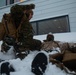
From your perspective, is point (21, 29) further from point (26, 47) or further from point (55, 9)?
point (55, 9)

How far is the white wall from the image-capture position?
791 cm

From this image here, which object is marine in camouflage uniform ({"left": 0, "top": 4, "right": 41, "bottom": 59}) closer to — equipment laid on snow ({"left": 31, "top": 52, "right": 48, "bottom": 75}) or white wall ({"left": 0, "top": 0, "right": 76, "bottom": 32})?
equipment laid on snow ({"left": 31, "top": 52, "right": 48, "bottom": 75})

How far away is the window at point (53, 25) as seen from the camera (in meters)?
8.02

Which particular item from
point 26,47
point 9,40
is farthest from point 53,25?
point 26,47

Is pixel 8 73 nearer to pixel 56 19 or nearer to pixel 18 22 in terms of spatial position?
pixel 18 22

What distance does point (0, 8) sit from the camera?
9.73 m

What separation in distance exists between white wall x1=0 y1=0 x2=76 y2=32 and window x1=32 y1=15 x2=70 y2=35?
0.15 meters

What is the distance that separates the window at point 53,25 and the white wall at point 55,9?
0.49 ft

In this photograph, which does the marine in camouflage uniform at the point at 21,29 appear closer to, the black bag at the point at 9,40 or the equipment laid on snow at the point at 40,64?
the black bag at the point at 9,40

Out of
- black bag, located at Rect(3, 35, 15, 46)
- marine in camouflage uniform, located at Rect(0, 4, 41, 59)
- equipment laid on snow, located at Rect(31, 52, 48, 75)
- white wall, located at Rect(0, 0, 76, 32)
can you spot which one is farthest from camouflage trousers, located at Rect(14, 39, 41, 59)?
white wall, located at Rect(0, 0, 76, 32)

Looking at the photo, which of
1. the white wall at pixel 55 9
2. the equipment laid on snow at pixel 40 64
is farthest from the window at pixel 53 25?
the equipment laid on snow at pixel 40 64

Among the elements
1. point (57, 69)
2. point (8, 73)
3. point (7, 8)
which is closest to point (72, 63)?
point (57, 69)

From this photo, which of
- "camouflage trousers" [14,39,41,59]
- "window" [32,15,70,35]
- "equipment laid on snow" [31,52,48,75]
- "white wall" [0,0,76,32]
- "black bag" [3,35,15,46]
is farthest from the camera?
"window" [32,15,70,35]

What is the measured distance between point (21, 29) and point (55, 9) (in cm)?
480
